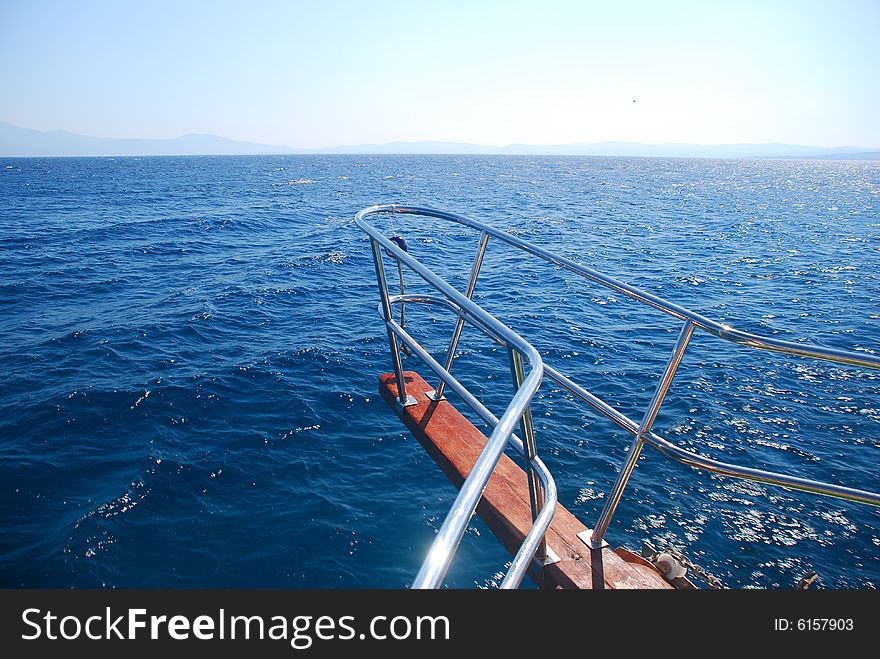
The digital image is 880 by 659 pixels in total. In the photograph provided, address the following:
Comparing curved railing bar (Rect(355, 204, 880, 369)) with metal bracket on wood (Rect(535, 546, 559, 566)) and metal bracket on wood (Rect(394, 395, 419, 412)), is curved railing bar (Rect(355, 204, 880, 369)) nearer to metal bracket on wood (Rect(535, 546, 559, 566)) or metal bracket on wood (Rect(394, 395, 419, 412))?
metal bracket on wood (Rect(535, 546, 559, 566))

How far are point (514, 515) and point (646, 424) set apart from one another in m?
0.91

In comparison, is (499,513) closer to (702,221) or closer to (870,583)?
(870,583)

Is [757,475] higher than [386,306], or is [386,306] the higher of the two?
[386,306]

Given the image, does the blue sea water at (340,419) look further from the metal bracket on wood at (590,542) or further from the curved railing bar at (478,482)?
the curved railing bar at (478,482)

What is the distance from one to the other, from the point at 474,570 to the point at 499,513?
3.09 m

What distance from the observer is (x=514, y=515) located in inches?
110

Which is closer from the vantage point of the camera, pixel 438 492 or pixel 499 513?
pixel 499 513

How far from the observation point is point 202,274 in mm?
17172

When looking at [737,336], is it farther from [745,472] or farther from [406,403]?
[406,403]

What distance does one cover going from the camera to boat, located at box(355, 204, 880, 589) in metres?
1.47

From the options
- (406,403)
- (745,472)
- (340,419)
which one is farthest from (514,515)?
(340,419)

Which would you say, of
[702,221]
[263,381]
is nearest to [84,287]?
[263,381]

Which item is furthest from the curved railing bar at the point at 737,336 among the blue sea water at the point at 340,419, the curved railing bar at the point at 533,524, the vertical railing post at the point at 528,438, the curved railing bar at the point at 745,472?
the blue sea water at the point at 340,419

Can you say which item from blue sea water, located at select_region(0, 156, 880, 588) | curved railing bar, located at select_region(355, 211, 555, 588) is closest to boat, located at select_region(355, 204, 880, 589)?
curved railing bar, located at select_region(355, 211, 555, 588)
